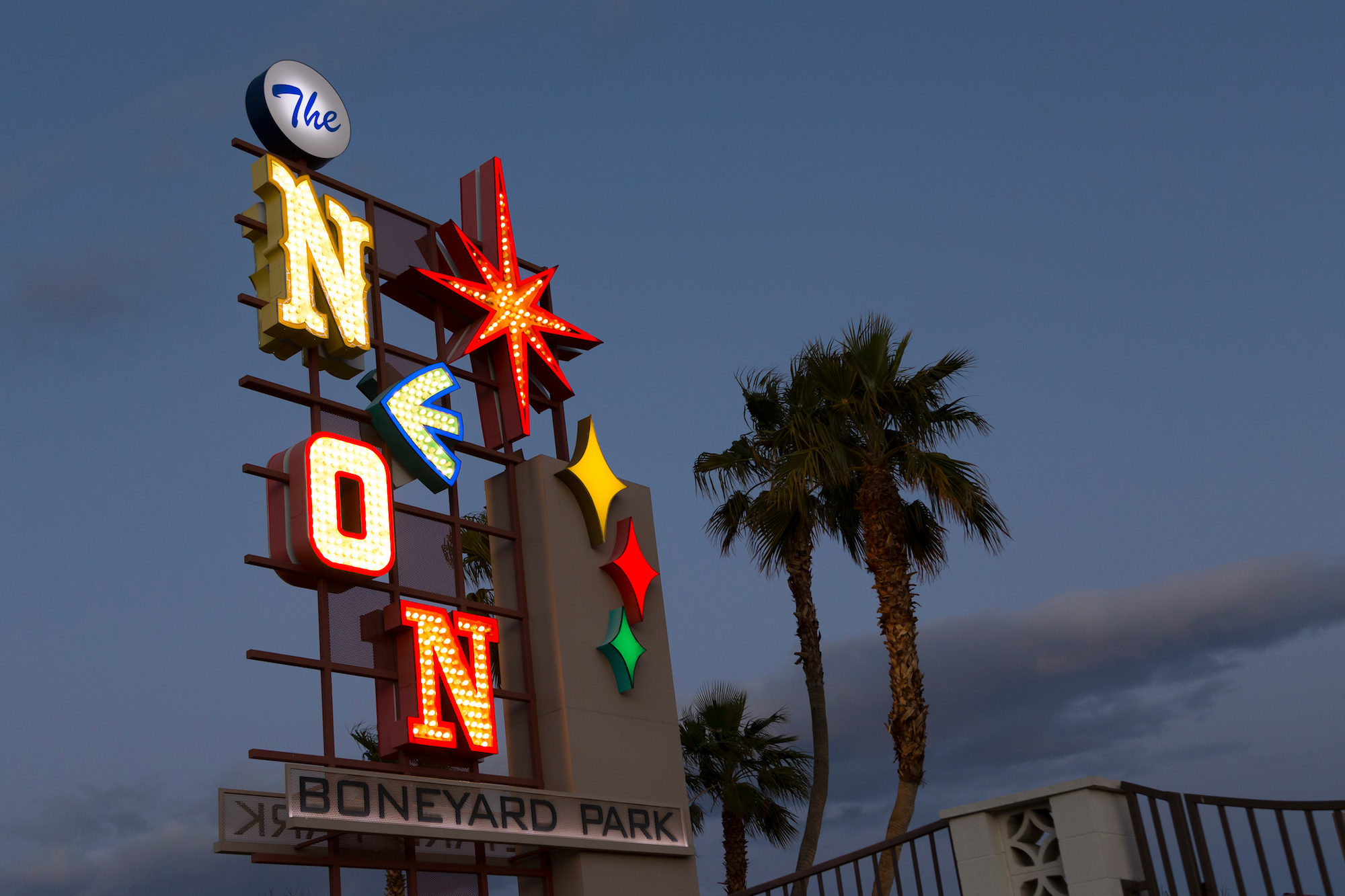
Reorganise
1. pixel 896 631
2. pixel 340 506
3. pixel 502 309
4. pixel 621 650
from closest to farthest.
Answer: pixel 340 506
pixel 621 650
pixel 502 309
pixel 896 631

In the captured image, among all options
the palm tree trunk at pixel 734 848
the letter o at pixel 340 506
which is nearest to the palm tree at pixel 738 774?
the palm tree trunk at pixel 734 848

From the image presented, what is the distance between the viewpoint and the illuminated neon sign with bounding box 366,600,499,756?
1491cm

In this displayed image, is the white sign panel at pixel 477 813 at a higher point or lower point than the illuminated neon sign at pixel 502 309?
lower

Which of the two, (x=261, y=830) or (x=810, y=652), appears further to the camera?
(x=810, y=652)

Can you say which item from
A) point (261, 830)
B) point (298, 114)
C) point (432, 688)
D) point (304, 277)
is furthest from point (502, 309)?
point (261, 830)

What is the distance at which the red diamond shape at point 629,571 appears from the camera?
1781cm

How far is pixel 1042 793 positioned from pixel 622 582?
8312 millimetres

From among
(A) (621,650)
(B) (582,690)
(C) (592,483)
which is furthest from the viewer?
(C) (592,483)

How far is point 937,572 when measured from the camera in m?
24.2

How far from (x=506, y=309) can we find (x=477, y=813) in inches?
271

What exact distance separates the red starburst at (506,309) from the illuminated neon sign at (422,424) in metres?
1.14

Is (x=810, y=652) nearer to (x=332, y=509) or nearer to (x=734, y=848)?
(x=734, y=848)

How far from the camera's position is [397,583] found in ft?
51.1

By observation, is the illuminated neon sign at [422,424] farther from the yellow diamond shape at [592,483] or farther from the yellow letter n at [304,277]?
the yellow diamond shape at [592,483]
